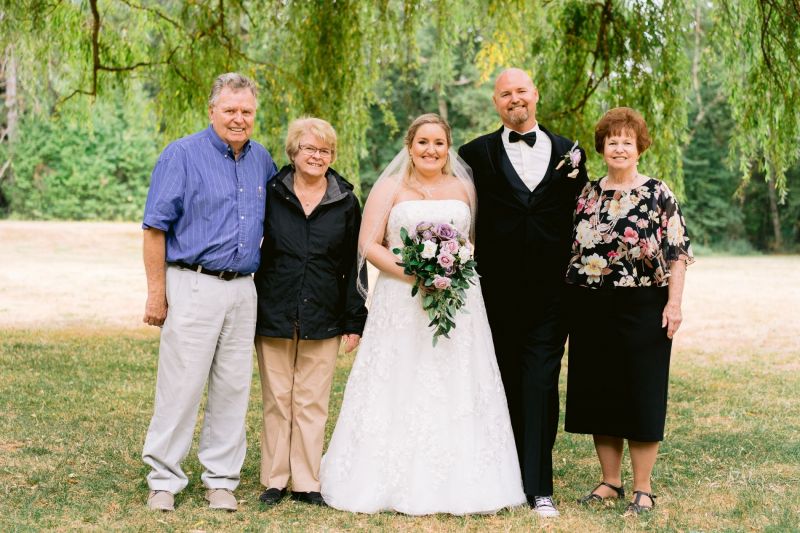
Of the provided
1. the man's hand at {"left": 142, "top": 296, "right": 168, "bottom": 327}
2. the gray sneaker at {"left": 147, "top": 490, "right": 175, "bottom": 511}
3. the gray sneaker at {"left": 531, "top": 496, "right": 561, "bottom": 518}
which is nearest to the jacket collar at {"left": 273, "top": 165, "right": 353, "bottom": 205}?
the man's hand at {"left": 142, "top": 296, "right": 168, "bottom": 327}

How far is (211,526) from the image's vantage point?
4.21 meters

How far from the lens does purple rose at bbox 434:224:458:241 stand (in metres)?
4.43

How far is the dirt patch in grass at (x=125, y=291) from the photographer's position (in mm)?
12508

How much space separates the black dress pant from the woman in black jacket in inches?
31.8

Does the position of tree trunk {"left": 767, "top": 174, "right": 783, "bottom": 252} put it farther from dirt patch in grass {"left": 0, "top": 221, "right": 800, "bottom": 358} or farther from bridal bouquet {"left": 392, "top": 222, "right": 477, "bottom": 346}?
bridal bouquet {"left": 392, "top": 222, "right": 477, "bottom": 346}

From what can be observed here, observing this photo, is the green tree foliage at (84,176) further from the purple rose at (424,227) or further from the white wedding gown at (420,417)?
the purple rose at (424,227)

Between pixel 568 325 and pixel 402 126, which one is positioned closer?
pixel 568 325

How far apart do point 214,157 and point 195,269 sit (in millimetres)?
553

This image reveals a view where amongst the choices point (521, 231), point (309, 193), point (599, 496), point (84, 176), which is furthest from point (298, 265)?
point (84, 176)

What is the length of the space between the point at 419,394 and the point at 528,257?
88 centimetres

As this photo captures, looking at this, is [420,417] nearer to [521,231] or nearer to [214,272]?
[521,231]

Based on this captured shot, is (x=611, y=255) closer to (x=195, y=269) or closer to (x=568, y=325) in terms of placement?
(x=568, y=325)

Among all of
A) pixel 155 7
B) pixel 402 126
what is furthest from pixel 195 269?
pixel 402 126

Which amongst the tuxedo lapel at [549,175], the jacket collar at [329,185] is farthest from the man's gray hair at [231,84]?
the tuxedo lapel at [549,175]
